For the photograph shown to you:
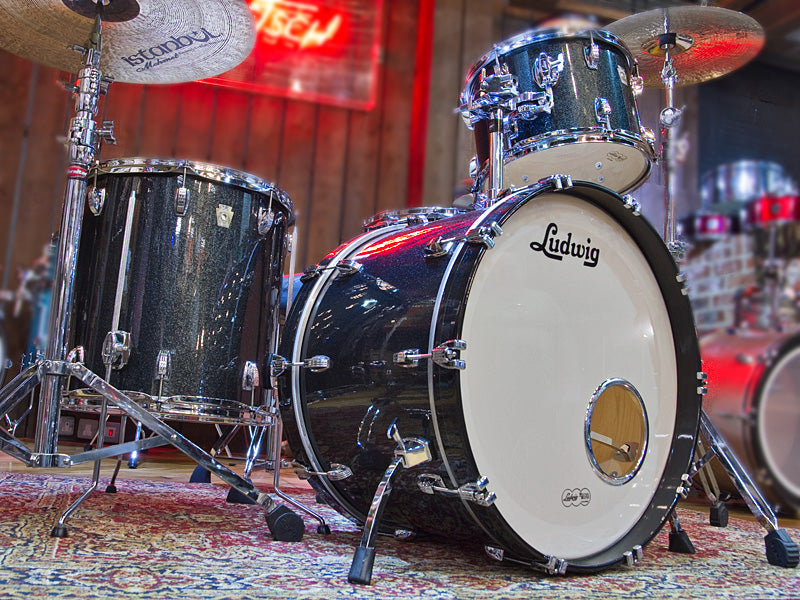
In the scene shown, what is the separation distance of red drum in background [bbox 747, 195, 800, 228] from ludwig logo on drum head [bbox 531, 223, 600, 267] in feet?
2.26

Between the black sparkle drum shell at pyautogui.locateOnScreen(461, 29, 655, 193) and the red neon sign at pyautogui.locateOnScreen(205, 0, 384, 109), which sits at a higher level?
the red neon sign at pyautogui.locateOnScreen(205, 0, 384, 109)

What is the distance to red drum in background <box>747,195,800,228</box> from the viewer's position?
64 centimetres

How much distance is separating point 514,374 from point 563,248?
289mm

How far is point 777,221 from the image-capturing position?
0.64 meters

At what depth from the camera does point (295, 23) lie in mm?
4605

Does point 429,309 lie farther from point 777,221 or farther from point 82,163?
point 82,163

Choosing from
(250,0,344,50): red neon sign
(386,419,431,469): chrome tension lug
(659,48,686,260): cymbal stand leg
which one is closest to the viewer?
(386,419,431,469): chrome tension lug

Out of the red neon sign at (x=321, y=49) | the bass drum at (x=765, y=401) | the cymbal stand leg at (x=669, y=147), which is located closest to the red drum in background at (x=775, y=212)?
the bass drum at (x=765, y=401)

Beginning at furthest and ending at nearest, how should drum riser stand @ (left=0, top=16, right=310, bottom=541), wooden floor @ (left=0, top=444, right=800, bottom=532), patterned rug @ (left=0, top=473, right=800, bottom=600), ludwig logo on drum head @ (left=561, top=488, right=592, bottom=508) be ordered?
wooden floor @ (left=0, top=444, right=800, bottom=532) → drum riser stand @ (left=0, top=16, right=310, bottom=541) → ludwig logo on drum head @ (left=561, top=488, right=592, bottom=508) → patterned rug @ (left=0, top=473, right=800, bottom=600)

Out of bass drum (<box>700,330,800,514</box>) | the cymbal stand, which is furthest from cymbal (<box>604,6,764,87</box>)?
bass drum (<box>700,330,800,514</box>)

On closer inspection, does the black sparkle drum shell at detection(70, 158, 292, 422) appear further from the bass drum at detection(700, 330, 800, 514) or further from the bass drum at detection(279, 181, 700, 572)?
the bass drum at detection(700, 330, 800, 514)

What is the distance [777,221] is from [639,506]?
1.00 m

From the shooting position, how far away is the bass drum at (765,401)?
0.77 m

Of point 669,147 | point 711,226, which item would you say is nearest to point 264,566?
point 711,226
